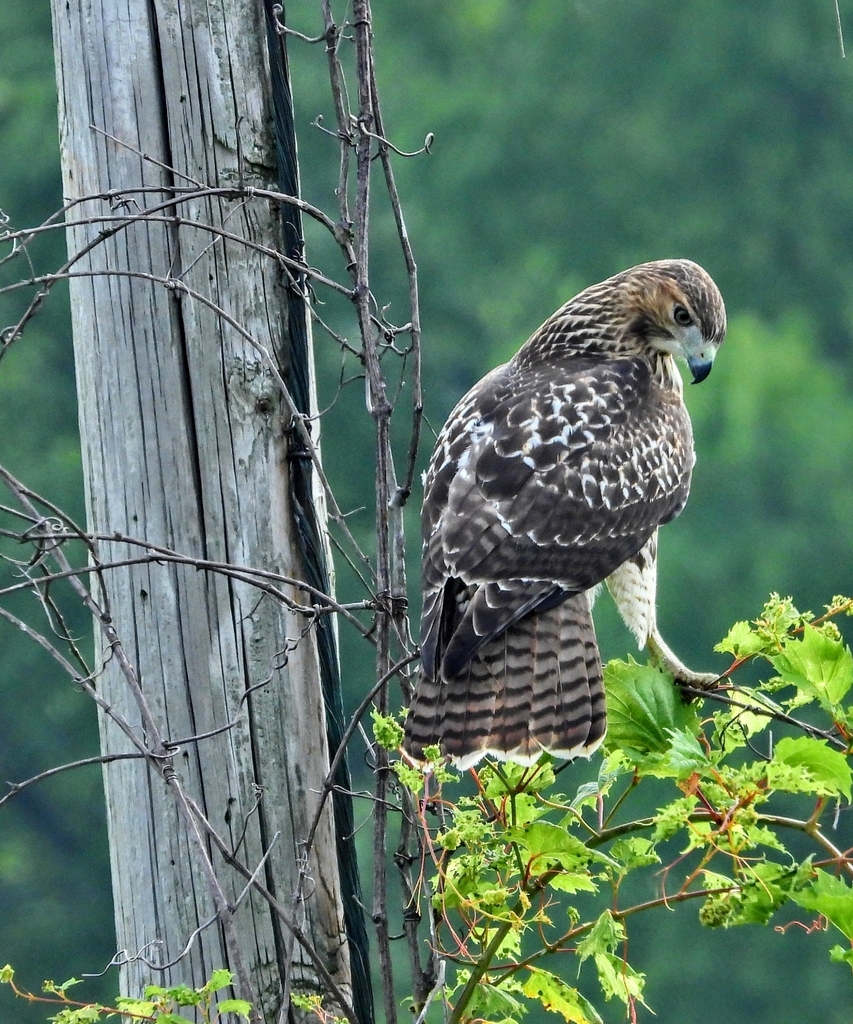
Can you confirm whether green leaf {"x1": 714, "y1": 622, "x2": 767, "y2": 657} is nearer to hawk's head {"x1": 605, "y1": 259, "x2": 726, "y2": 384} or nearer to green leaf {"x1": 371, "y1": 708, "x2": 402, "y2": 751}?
green leaf {"x1": 371, "y1": 708, "x2": 402, "y2": 751}

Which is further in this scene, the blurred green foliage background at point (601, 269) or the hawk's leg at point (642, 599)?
the blurred green foliage background at point (601, 269)

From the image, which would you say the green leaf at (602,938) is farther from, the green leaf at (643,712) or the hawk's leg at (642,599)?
the hawk's leg at (642,599)

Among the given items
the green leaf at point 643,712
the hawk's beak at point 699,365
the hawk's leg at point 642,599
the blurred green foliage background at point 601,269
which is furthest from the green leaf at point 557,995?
the blurred green foliage background at point 601,269

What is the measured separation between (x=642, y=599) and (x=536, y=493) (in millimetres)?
379

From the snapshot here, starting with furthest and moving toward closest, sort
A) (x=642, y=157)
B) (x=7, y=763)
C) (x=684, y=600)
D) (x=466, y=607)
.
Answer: (x=642, y=157), (x=684, y=600), (x=7, y=763), (x=466, y=607)

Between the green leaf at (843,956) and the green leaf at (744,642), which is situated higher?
the green leaf at (744,642)

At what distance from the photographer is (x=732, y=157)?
16406mm

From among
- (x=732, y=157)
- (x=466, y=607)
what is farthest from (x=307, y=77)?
(x=466, y=607)

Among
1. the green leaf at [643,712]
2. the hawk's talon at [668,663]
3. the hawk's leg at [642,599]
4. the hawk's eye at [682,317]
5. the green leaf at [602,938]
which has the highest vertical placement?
the hawk's eye at [682,317]

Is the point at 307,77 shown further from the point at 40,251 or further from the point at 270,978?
the point at 270,978

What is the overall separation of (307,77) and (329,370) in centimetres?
403

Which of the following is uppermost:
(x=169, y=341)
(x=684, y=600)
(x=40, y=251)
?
(x=40, y=251)

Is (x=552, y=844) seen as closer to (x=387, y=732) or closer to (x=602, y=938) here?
(x=602, y=938)

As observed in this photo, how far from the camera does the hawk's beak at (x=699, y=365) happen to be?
2840 mm
